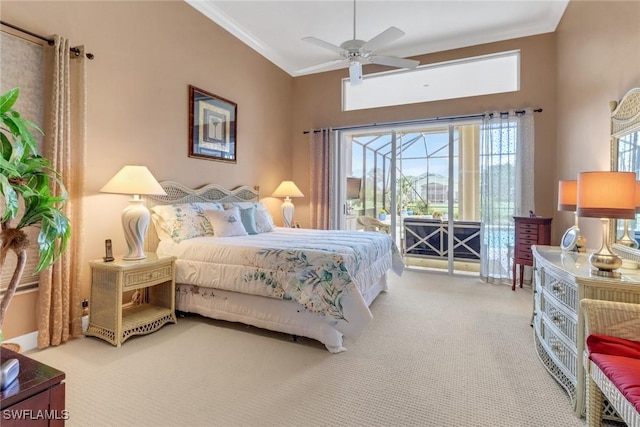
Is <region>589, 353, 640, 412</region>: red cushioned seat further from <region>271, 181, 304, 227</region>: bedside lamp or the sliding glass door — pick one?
<region>271, 181, 304, 227</region>: bedside lamp

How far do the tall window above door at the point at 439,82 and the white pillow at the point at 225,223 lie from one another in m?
2.94

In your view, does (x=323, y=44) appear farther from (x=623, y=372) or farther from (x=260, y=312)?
(x=623, y=372)

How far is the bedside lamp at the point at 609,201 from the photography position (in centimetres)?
176

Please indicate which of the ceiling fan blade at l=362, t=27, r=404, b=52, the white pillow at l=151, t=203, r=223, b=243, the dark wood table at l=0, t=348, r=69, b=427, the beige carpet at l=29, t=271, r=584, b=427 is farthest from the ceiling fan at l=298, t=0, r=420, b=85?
the dark wood table at l=0, t=348, r=69, b=427

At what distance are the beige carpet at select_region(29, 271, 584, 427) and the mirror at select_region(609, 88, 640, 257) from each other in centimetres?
101

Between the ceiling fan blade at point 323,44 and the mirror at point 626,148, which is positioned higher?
the ceiling fan blade at point 323,44

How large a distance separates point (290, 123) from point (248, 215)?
8.28 ft

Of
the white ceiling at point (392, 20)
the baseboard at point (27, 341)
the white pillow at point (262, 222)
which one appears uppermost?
the white ceiling at point (392, 20)

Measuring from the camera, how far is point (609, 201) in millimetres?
1784

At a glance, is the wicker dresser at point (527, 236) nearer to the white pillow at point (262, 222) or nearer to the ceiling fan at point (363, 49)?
the ceiling fan at point (363, 49)

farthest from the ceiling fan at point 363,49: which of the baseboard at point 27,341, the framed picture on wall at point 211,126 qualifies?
the baseboard at point 27,341

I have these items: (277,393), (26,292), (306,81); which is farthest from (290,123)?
(277,393)

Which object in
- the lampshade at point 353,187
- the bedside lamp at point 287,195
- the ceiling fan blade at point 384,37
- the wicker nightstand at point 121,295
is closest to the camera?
the wicker nightstand at point 121,295

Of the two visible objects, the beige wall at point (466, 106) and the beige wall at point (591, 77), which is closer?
the beige wall at point (591, 77)
